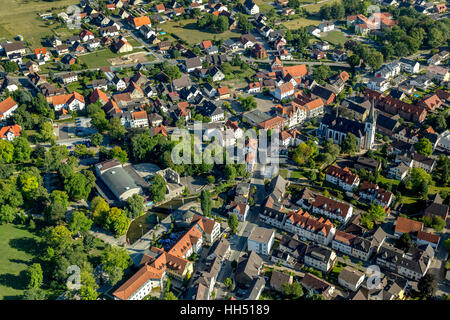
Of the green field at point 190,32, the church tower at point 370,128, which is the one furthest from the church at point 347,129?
the green field at point 190,32

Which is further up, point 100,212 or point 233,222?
point 100,212

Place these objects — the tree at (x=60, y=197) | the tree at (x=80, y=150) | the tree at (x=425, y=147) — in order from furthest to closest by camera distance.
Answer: the tree at (x=80, y=150) → the tree at (x=425, y=147) → the tree at (x=60, y=197)

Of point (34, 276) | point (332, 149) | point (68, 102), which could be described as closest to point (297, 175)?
point (332, 149)

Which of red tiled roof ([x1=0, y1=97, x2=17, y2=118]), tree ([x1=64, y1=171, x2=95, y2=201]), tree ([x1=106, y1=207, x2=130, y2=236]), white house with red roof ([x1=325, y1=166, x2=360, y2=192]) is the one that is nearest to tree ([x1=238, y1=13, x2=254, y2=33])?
red tiled roof ([x1=0, y1=97, x2=17, y2=118])

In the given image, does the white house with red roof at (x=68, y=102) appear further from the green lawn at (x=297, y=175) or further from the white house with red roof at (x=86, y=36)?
the green lawn at (x=297, y=175)

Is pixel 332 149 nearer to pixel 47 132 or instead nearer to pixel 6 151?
pixel 47 132

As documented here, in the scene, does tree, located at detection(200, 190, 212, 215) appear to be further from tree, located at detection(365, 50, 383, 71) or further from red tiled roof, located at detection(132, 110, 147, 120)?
tree, located at detection(365, 50, 383, 71)
